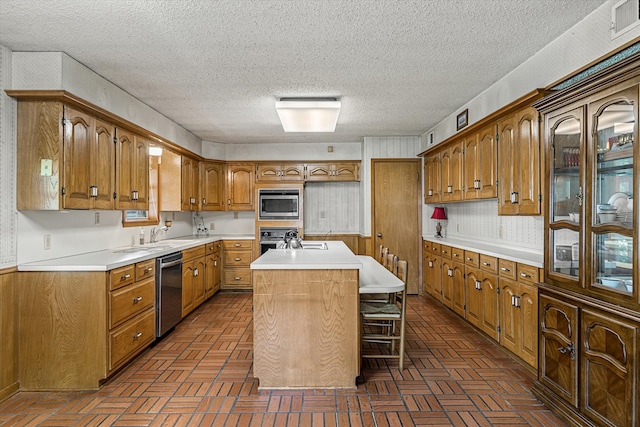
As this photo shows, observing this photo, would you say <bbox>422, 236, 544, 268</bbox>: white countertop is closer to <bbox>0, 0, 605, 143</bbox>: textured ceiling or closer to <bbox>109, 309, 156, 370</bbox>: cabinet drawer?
<bbox>0, 0, 605, 143</bbox>: textured ceiling

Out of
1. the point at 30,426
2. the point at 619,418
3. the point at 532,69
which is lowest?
the point at 30,426

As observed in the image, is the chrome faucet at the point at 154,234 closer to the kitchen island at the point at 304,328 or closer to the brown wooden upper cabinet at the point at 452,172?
the kitchen island at the point at 304,328

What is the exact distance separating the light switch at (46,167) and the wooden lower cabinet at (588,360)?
3.56m

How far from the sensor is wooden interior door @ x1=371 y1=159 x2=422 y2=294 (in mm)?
5742

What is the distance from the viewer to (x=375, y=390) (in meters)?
2.66

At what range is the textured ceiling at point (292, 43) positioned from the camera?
7.11 ft

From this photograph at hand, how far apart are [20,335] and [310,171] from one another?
434 cm

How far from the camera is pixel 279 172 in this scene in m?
6.18


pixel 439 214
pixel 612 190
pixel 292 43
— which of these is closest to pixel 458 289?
pixel 439 214

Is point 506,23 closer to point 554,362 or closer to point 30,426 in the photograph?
point 554,362

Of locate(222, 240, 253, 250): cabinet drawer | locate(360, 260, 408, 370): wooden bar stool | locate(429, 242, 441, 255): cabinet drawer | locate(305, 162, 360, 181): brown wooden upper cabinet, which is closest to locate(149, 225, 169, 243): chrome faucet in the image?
locate(222, 240, 253, 250): cabinet drawer

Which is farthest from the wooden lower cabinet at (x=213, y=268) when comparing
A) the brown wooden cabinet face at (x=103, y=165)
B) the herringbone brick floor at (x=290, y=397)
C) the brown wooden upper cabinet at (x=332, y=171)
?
the brown wooden cabinet face at (x=103, y=165)

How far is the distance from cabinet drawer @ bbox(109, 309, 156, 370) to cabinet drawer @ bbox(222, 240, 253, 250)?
2.40 metres

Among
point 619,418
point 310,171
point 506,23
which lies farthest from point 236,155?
point 619,418
